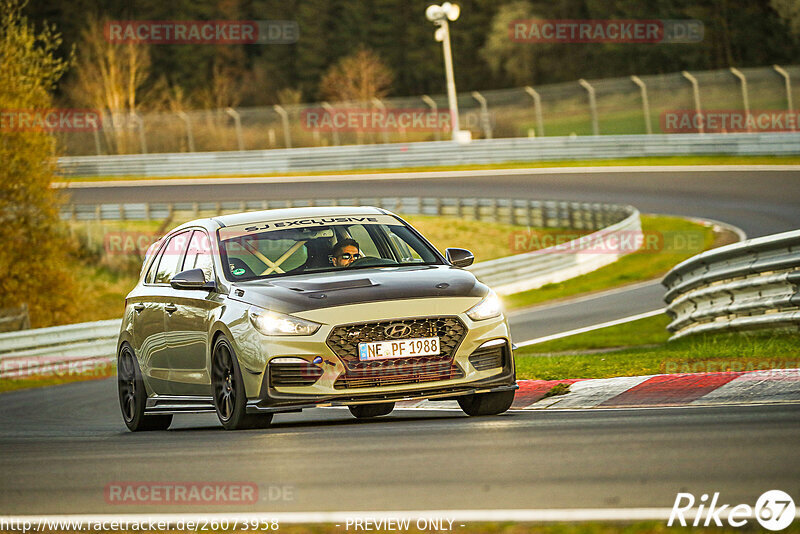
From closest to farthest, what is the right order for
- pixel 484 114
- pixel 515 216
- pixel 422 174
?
pixel 515 216 → pixel 422 174 → pixel 484 114

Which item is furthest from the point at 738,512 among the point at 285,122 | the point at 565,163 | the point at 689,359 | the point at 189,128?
the point at 189,128

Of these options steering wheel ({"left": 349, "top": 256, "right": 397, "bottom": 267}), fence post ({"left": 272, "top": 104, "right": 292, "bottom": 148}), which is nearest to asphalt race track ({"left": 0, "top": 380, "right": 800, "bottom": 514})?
steering wheel ({"left": 349, "top": 256, "right": 397, "bottom": 267})

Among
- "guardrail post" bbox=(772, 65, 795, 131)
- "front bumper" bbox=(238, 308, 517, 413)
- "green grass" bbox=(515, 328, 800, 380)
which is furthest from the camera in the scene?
"guardrail post" bbox=(772, 65, 795, 131)

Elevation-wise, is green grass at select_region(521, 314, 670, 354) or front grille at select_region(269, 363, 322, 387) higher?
front grille at select_region(269, 363, 322, 387)

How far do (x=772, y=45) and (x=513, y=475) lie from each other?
251 feet

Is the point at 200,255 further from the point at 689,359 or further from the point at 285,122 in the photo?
the point at 285,122

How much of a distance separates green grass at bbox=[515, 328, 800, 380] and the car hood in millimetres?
2462

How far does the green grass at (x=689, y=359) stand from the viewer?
34.8 feet

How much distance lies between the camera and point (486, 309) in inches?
358

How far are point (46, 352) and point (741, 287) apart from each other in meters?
12.2

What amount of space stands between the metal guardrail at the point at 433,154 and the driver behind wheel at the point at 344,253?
1167 inches

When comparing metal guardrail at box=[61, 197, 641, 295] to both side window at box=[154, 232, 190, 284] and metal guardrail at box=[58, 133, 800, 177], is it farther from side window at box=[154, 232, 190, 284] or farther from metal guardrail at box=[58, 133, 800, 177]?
side window at box=[154, 232, 190, 284]

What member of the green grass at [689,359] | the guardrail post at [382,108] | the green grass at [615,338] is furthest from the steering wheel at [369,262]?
the guardrail post at [382,108]

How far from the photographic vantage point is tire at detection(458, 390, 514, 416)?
9.35m
